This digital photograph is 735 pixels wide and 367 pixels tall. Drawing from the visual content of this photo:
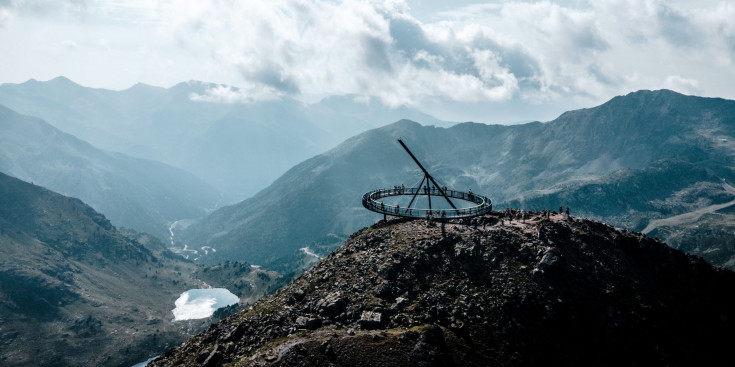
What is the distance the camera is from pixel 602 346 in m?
62.7

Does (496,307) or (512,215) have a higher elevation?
(512,215)

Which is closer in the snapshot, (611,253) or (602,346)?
(602,346)

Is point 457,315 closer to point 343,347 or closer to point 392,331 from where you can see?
point 392,331

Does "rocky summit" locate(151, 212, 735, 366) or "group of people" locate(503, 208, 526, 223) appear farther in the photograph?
"group of people" locate(503, 208, 526, 223)

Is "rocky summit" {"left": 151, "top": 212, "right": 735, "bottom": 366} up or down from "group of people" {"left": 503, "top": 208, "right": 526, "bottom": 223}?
down

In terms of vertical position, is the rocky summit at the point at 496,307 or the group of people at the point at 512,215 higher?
the group of people at the point at 512,215

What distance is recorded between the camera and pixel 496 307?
65.2 metres

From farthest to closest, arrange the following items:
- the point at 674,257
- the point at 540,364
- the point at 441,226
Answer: the point at 441,226
the point at 674,257
the point at 540,364

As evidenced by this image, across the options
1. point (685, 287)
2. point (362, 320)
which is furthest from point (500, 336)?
point (685, 287)

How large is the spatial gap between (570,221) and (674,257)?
64.2 feet

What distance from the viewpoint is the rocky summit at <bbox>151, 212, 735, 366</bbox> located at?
2338 inches

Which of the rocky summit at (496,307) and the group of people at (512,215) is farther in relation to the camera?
the group of people at (512,215)

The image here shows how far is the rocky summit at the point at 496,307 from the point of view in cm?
5938

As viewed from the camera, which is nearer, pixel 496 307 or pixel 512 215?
pixel 496 307
